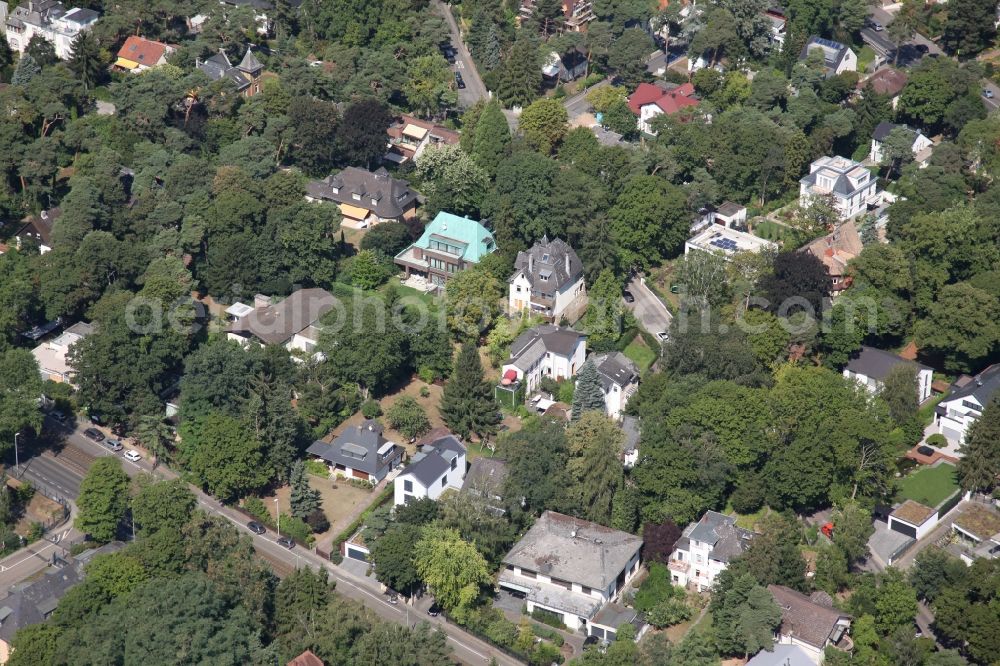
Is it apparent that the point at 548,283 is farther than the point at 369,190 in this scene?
No

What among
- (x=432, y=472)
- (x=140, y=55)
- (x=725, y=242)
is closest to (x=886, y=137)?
(x=725, y=242)

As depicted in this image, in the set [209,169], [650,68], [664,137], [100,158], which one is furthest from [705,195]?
[100,158]

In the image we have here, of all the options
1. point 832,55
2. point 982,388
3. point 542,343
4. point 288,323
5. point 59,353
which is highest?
point 832,55

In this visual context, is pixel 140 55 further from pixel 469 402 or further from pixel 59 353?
pixel 469 402

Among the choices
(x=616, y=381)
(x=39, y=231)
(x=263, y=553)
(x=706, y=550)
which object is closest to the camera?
(x=706, y=550)

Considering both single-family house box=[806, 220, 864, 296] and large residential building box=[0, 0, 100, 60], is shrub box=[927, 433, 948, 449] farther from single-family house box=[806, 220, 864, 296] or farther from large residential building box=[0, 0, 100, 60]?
large residential building box=[0, 0, 100, 60]

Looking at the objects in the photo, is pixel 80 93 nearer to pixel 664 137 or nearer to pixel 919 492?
pixel 664 137

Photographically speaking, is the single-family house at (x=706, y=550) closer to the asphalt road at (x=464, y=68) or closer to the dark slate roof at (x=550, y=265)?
the dark slate roof at (x=550, y=265)
